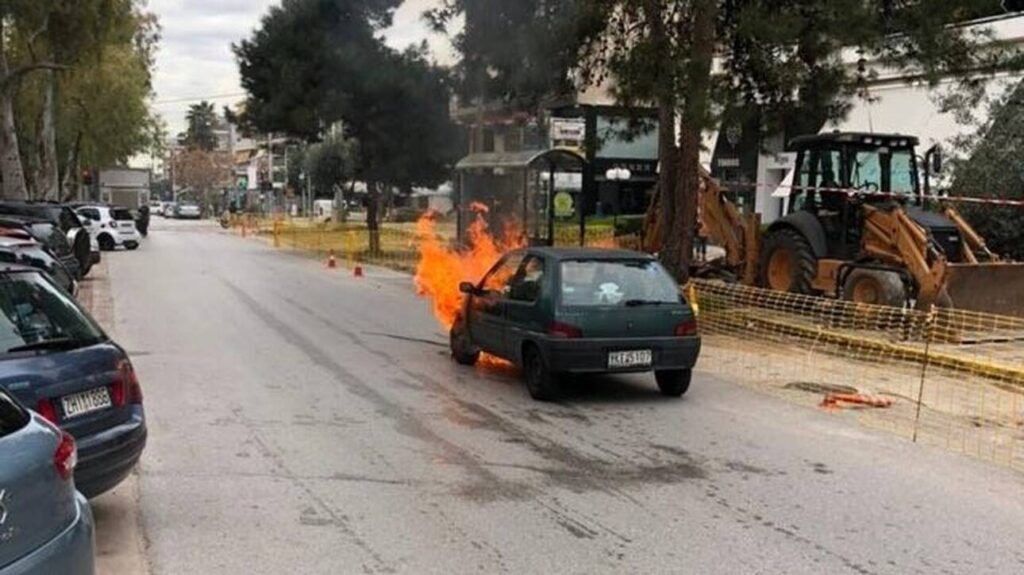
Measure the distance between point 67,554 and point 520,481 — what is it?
365cm

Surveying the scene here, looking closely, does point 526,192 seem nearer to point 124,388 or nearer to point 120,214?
point 120,214

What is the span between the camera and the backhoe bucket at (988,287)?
A: 13.8 metres

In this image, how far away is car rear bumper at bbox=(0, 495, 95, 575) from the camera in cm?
Answer: 313

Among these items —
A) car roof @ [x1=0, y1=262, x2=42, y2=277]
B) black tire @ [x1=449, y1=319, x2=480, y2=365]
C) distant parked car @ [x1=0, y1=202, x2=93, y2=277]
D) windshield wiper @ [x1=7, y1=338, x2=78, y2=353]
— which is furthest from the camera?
distant parked car @ [x1=0, y1=202, x2=93, y2=277]

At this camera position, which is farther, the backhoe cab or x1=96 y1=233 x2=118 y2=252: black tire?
x1=96 y1=233 x2=118 y2=252: black tire

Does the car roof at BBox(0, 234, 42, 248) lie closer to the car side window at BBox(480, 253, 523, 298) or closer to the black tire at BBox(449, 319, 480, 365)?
the black tire at BBox(449, 319, 480, 365)

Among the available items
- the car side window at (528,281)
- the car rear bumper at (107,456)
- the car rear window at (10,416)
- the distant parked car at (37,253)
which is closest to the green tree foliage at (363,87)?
the distant parked car at (37,253)

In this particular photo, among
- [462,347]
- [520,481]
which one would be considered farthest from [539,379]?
[520,481]

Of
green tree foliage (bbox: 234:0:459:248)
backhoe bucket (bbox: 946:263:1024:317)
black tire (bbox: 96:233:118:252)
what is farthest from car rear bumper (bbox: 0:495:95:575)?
black tire (bbox: 96:233:118:252)

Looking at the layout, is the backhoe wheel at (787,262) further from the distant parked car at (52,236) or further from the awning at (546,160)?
the distant parked car at (52,236)

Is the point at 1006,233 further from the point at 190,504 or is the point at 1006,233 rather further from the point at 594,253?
the point at 190,504

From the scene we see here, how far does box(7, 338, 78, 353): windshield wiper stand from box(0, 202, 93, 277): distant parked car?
18086 mm

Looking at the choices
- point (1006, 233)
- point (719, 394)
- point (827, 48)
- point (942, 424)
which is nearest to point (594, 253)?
point (719, 394)

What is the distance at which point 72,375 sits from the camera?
524cm
